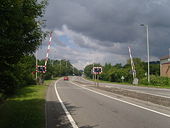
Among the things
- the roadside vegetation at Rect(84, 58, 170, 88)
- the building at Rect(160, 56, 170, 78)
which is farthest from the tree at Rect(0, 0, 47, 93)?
the building at Rect(160, 56, 170, 78)

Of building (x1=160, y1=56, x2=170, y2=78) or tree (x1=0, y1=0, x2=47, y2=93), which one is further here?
building (x1=160, y1=56, x2=170, y2=78)

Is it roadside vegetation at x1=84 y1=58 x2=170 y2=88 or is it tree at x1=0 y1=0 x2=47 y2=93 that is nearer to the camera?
tree at x1=0 y1=0 x2=47 y2=93

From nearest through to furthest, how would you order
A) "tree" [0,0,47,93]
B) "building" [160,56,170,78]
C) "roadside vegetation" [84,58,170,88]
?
"tree" [0,0,47,93], "roadside vegetation" [84,58,170,88], "building" [160,56,170,78]

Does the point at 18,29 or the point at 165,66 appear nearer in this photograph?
the point at 18,29

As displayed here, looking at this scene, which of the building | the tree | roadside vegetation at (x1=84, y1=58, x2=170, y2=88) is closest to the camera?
the tree

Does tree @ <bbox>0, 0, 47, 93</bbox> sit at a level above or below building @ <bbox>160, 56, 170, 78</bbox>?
below

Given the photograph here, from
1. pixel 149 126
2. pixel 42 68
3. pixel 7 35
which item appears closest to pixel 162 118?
pixel 149 126

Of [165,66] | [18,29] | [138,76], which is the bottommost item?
[138,76]

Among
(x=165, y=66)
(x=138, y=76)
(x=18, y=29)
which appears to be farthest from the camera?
(x=165, y=66)

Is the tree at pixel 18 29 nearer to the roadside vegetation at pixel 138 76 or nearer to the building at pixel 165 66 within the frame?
the roadside vegetation at pixel 138 76

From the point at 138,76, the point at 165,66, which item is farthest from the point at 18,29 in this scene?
the point at 165,66

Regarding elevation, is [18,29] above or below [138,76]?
above

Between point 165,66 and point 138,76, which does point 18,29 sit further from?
point 165,66

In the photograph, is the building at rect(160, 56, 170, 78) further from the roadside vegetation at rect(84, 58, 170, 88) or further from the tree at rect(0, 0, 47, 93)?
the tree at rect(0, 0, 47, 93)
